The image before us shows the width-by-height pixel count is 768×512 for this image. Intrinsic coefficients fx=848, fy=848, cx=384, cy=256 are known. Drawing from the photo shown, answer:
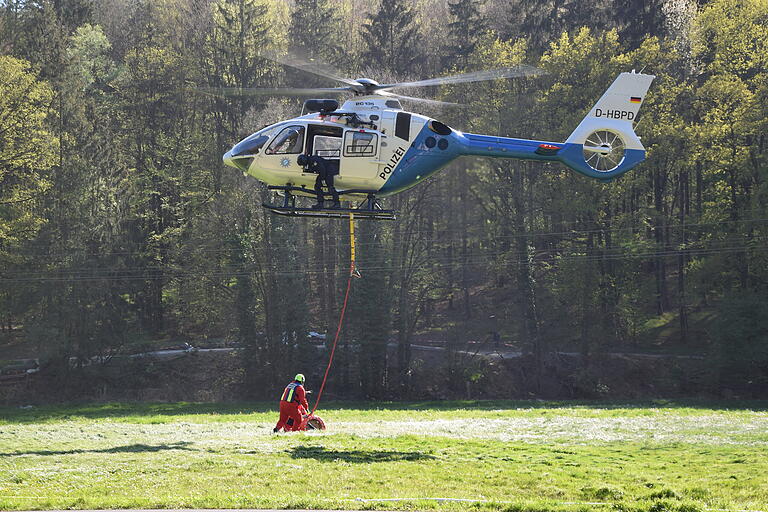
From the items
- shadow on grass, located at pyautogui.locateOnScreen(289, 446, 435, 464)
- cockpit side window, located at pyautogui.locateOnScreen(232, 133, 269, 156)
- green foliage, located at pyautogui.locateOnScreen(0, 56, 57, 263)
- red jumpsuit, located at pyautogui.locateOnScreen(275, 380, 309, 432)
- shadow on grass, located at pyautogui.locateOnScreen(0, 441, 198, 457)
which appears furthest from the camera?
green foliage, located at pyautogui.locateOnScreen(0, 56, 57, 263)

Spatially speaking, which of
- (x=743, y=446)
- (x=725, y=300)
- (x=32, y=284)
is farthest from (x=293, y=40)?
(x=743, y=446)

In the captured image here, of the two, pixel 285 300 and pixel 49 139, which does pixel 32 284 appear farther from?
pixel 285 300

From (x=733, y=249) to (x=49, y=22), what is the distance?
1584 inches

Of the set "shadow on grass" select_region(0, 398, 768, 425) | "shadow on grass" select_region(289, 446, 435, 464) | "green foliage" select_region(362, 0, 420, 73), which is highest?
"green foliage" select_region(362, 0, 420, 73)

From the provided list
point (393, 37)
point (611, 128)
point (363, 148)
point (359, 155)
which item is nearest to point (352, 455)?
point (359, 155)

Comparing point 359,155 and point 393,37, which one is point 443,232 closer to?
point 393,37

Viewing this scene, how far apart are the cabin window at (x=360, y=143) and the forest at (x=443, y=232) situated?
70.9 ft

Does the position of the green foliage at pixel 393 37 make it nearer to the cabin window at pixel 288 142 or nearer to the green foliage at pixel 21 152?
the green foliage at pixel 21 152

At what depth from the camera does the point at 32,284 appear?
44875 mm

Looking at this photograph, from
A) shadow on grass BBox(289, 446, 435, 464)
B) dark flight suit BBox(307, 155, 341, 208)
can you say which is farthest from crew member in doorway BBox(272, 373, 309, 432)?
dark flight suit BBox(307, 155, 341, 208)

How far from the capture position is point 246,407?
119 feet

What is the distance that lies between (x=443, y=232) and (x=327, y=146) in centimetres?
2742

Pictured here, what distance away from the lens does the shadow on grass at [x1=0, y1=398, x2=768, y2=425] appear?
3272 centimetres

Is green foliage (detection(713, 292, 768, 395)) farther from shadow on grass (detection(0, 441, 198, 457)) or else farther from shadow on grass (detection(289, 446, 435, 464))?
shadow on grass (detection(0, 441, 198, 457))
